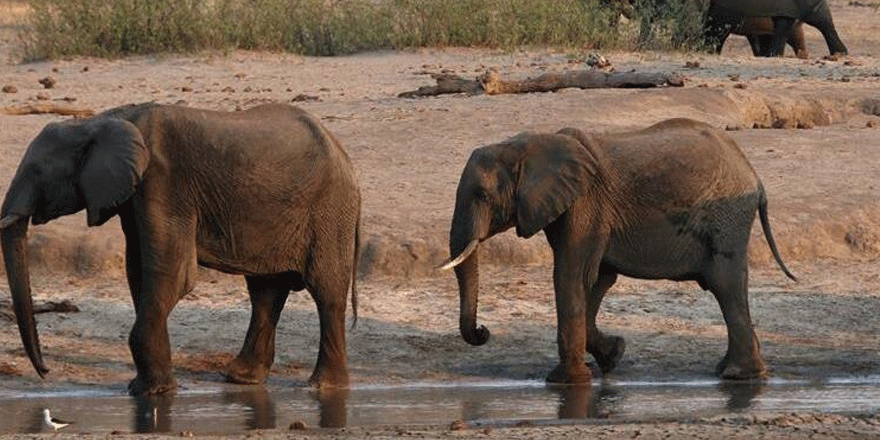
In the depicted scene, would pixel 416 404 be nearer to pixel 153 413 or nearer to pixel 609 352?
pixel 153 413

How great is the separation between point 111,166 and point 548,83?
7.08 metres

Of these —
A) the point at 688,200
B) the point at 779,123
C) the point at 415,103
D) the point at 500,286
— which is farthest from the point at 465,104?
the point at 688,200

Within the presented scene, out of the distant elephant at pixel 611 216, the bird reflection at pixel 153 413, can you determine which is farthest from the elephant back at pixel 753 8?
the bird reflection at pixel 153 413

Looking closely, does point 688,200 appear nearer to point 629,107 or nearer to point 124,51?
point 629,107

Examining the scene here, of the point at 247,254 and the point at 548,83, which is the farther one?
the point at 548,83

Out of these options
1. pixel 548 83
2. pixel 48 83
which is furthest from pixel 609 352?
pixel 48 83

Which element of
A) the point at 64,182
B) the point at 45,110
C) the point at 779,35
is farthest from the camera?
the point at 779,35

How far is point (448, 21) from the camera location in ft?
64.4

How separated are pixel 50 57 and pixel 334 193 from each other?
9.35 meters

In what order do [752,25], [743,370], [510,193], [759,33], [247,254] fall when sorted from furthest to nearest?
[759,33] < [752,25] < [743,370] < [510,193] < [247,254]

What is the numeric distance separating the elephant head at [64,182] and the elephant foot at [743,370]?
2840 mm

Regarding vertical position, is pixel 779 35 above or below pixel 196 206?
below

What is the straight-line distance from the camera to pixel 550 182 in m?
10.1

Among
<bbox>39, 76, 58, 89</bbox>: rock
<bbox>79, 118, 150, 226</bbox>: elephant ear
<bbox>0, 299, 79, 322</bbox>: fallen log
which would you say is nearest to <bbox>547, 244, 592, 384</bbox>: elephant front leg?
<bbox>79, 118, 150, 226</bbox>: elephant ear
